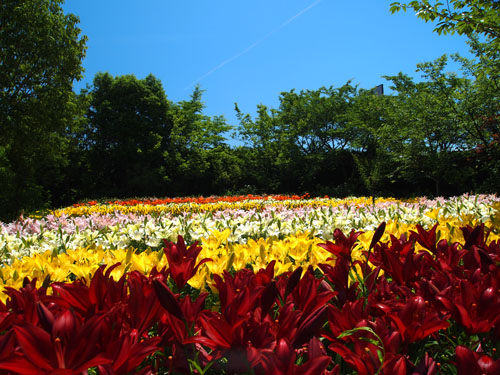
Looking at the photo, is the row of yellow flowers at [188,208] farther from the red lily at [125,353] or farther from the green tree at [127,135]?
the green tree at [127,135]

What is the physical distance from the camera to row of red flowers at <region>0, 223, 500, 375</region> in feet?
2.52

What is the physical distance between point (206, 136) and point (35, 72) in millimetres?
17992

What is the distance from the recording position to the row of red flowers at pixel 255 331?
769 millimetres

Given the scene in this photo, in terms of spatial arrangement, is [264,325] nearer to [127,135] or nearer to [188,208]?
[188,208]

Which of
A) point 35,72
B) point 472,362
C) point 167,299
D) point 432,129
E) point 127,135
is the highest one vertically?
point 127,135

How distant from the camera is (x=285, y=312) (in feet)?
3.22

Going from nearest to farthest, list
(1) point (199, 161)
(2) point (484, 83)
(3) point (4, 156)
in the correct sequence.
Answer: (2) point (484, 83) → (3) point (4, 156) → (1) point (199, 161)

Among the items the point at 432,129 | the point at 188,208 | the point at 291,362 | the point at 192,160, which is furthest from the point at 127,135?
the point at 291,362

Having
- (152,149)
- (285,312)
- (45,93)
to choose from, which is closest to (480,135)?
(285,312)

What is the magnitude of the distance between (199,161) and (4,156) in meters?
12.6

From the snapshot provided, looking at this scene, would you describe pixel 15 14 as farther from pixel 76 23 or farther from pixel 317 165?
pixel 317 165

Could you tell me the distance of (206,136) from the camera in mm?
30203

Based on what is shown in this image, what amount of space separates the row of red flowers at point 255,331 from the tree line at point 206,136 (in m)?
11.2

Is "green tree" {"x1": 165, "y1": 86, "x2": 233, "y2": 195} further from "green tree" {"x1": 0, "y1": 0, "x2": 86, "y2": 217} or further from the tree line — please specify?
"green tree" {"x1": 0, "y1": 0, "x2": 86, "y2": 217}
